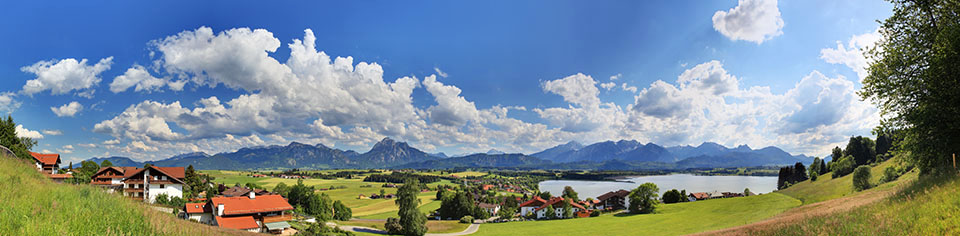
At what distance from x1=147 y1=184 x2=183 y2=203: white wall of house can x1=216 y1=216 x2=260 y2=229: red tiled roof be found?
613 inches

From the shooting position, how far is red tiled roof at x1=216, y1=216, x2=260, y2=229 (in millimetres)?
36859

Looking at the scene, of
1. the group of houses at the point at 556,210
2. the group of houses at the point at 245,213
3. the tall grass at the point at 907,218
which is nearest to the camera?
the tall grass at the point at 907,218

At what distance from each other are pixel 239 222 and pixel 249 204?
2892 millimetres

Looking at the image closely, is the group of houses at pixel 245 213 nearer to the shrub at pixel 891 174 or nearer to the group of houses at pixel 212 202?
the group of houses at pixel 212 202

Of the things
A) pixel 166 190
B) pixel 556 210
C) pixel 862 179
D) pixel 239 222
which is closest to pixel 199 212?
pixel 239 222

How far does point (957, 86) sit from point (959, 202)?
6256 millimetres

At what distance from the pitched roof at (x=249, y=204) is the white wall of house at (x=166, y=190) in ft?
44.7

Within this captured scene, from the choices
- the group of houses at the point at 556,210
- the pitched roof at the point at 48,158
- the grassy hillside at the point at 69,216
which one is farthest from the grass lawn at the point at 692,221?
the pitched roof at the point at 48,158

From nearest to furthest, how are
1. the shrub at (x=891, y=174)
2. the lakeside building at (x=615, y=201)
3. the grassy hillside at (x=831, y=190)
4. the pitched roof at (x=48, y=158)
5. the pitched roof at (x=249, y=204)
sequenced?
the shrub at (x=891, y=174), the pitched roof at (x=249, y=204), the grassy hillside at (x=831, y=190), the pitched roof at (x=48, y=158), the lakeside building at (x=615, y=201)

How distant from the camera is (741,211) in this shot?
38.5 m

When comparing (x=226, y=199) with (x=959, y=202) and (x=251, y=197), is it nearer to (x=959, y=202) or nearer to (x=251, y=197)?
(x=251, y=197)

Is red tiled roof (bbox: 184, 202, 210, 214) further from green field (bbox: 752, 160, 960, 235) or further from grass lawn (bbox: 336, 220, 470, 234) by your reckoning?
green field (bbox: 752, 160, 960, 235)

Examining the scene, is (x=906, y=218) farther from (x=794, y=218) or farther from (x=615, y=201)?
(x=615, y=201)

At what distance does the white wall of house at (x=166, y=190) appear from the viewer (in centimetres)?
4575
